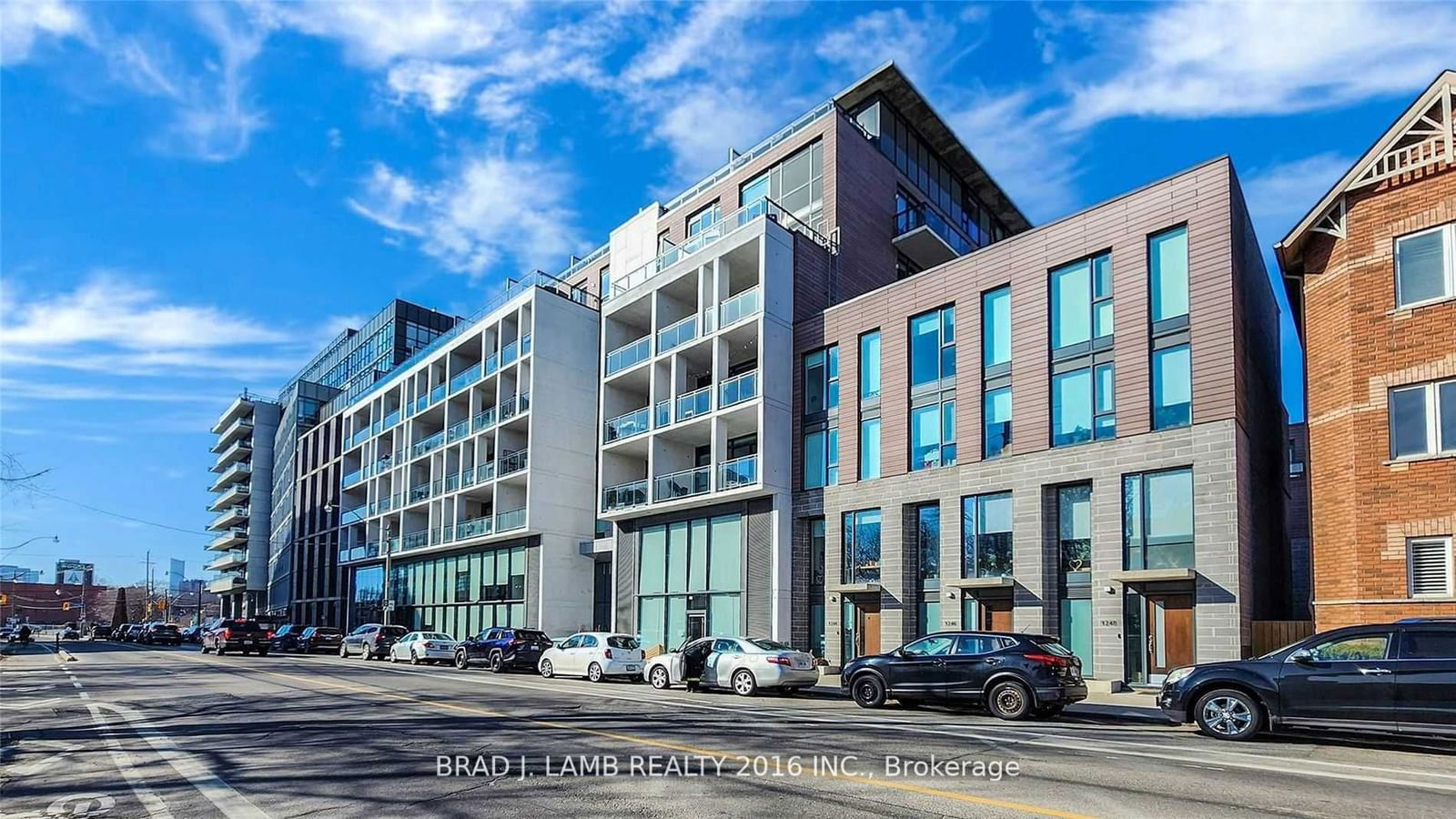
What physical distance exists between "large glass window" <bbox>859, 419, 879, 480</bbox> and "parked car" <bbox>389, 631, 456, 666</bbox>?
17559 millimetres

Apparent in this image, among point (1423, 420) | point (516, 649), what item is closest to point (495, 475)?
point (516, 649)

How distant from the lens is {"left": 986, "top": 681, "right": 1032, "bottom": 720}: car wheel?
16562 mm

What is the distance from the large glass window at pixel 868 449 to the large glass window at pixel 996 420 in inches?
160

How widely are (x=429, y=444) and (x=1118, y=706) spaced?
136 feet

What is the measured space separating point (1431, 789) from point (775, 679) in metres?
13.7

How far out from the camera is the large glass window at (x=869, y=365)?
31.1 m

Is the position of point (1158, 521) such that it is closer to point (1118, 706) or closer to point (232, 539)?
point (1118, 706)

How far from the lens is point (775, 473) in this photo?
32.2m

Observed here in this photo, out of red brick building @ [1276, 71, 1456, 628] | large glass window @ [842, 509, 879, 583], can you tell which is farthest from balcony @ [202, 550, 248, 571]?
red brick building @ [1276, 71, 1456, 628]

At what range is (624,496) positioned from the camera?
125 feet

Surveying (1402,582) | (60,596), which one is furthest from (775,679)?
(60,596)

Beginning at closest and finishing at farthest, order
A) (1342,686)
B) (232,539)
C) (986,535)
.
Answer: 1. (1342,686)
2. (986,535)
3. (232,539)

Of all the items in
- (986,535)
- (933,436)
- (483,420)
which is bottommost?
(986,535)

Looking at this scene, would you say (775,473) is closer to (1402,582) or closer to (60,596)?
(1402,582)
